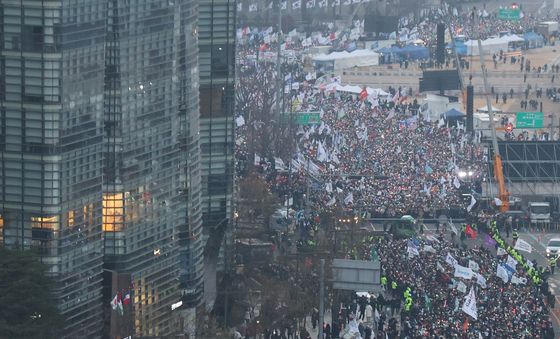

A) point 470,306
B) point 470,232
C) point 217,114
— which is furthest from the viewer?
point 470,232

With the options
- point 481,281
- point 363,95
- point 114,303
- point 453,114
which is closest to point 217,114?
point 481,281

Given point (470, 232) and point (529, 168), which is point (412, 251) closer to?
point (470, 232)

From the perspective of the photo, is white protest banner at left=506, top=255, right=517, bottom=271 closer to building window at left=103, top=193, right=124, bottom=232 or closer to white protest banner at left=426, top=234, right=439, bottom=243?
white protest banner at left=426, top=234, right=439, bottom=243

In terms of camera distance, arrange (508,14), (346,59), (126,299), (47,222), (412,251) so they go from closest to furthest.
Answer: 1. (47,222)
2. (126,299)
3. (412,251)
4. (346,59)
5. (508,14)

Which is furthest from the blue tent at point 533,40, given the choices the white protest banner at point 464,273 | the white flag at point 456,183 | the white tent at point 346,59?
the white protest banner at point 464,273

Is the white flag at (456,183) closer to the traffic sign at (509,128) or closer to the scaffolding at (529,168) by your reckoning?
the scaffolding at (529,168)

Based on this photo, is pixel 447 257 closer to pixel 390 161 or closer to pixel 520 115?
pixel 390 161

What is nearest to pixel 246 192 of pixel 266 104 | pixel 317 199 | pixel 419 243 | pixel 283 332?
pixel 317 199

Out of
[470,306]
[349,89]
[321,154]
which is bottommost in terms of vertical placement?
[349,89]
